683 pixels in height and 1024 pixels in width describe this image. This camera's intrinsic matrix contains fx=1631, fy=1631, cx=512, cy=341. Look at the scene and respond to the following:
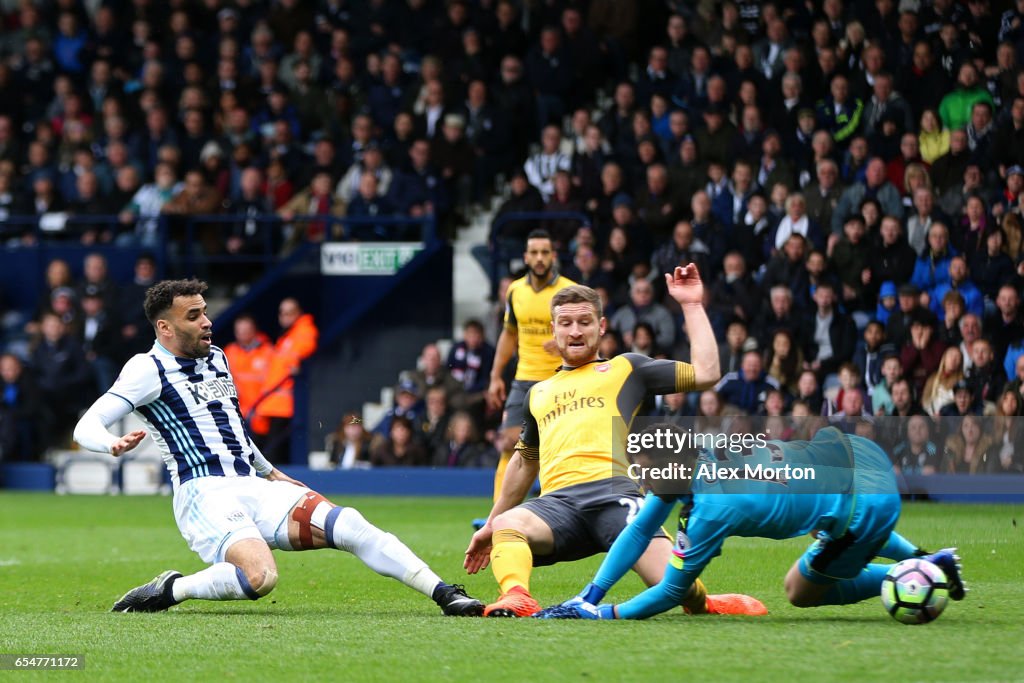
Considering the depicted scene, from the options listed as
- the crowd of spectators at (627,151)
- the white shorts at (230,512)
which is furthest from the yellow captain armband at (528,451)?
the crowd of spectators at (627,151)

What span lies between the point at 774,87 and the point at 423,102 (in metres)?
4.57

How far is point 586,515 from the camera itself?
Answer: 6.88 meters

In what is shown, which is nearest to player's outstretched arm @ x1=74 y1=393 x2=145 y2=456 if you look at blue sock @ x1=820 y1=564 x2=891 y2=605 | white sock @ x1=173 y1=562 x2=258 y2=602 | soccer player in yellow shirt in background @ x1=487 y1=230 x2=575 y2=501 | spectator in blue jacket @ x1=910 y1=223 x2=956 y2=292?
white sock @ x1=173 y1=562 x2=258 y2=602

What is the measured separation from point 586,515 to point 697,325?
1061mm

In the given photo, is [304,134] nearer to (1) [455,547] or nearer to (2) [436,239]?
(2) [436,239]

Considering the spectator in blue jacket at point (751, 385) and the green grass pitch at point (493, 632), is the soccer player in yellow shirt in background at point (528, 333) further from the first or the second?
the spectator in blue jacket at point (751, 385)

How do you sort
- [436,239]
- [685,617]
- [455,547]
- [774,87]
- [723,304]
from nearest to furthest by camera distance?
1. [685,617]
2. [455,547]
3. [723,304]
4. [774,87]
5. [436,239]

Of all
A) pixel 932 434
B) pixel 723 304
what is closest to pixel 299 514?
pixel 932 434

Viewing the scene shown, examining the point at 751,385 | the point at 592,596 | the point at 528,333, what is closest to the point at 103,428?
the point at 592,596

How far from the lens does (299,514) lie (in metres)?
7.22

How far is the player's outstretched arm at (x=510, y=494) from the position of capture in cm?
705

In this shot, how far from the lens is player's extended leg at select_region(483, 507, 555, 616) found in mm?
6590

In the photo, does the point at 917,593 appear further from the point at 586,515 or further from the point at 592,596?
the point at 586,515

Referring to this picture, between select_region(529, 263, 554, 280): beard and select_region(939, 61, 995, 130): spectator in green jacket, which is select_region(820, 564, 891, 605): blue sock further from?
select_region(939, 61, 995, 130): spectator in green jacket
